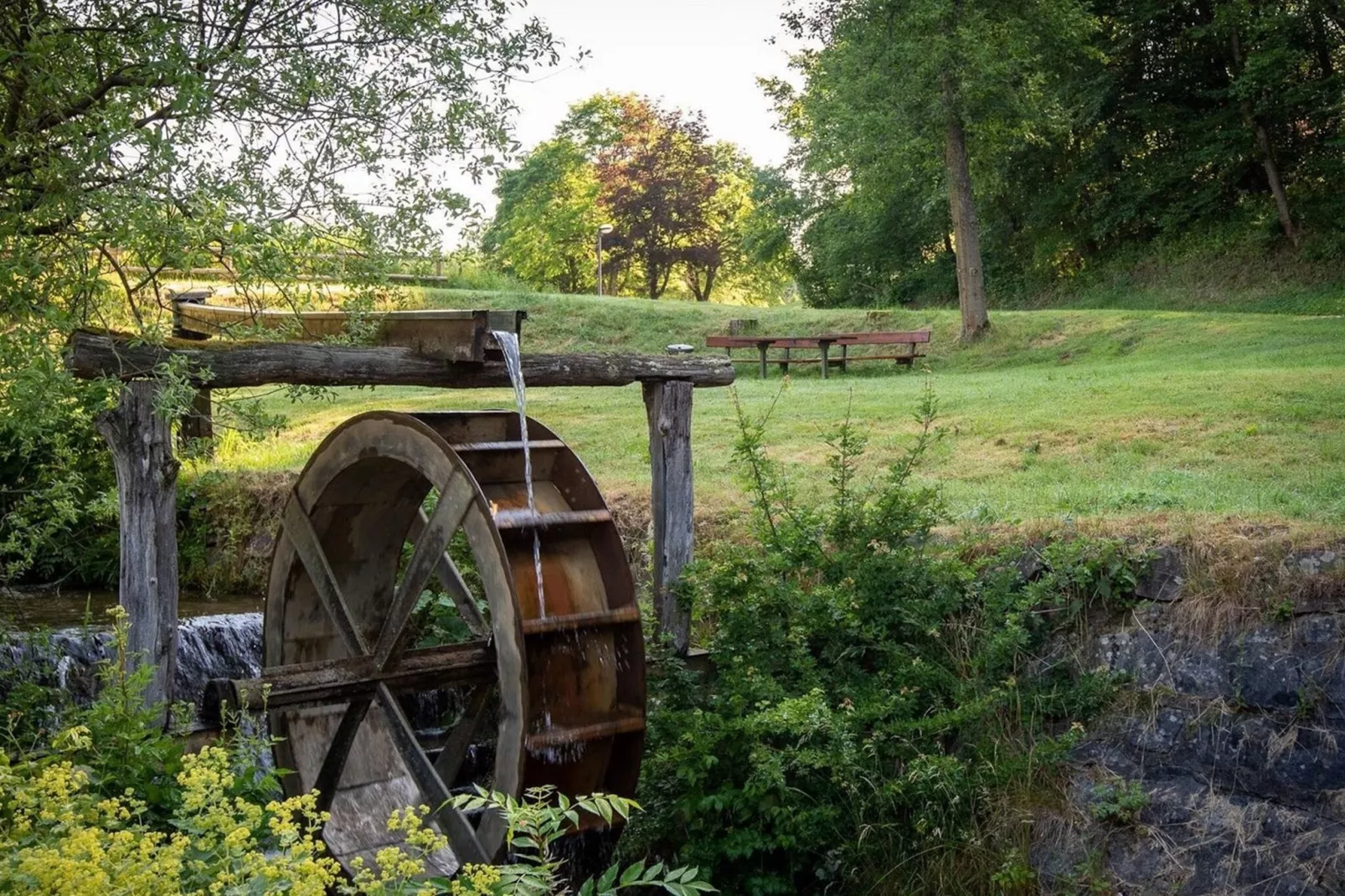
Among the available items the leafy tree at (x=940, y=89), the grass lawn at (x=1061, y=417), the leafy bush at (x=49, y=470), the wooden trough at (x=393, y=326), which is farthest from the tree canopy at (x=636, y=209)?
the wooden trough at (x=393, y=326)

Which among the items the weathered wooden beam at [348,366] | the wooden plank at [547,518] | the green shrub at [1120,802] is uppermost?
the weathered wooden beam at [348,366]

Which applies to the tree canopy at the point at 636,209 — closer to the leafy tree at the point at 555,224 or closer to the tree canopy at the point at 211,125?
the leafy tree at the point at 555,224

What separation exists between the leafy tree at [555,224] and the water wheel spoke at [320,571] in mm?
37463

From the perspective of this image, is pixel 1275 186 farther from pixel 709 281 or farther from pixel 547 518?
pixel 547 518

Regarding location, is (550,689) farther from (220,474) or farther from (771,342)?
(771,342)

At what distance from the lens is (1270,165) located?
2533cm

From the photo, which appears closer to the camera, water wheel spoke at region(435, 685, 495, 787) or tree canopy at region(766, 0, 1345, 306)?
water wheel spoke at region(435, 685, 495, 787)

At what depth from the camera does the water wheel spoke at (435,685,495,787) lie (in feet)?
22.5

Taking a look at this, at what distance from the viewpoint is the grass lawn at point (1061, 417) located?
782cm

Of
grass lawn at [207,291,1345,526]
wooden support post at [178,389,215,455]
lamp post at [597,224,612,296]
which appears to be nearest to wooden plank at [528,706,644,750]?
wooden support post at [178,389,215,455]

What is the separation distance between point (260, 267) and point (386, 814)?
3.19 meters

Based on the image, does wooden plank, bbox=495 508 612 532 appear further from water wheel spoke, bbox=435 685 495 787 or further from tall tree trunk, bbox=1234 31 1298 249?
tall tree trunk, bbox=1234 31 1298 249

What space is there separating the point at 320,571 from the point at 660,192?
125ft

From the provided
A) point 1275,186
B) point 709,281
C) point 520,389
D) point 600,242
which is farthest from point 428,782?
point 709,281
